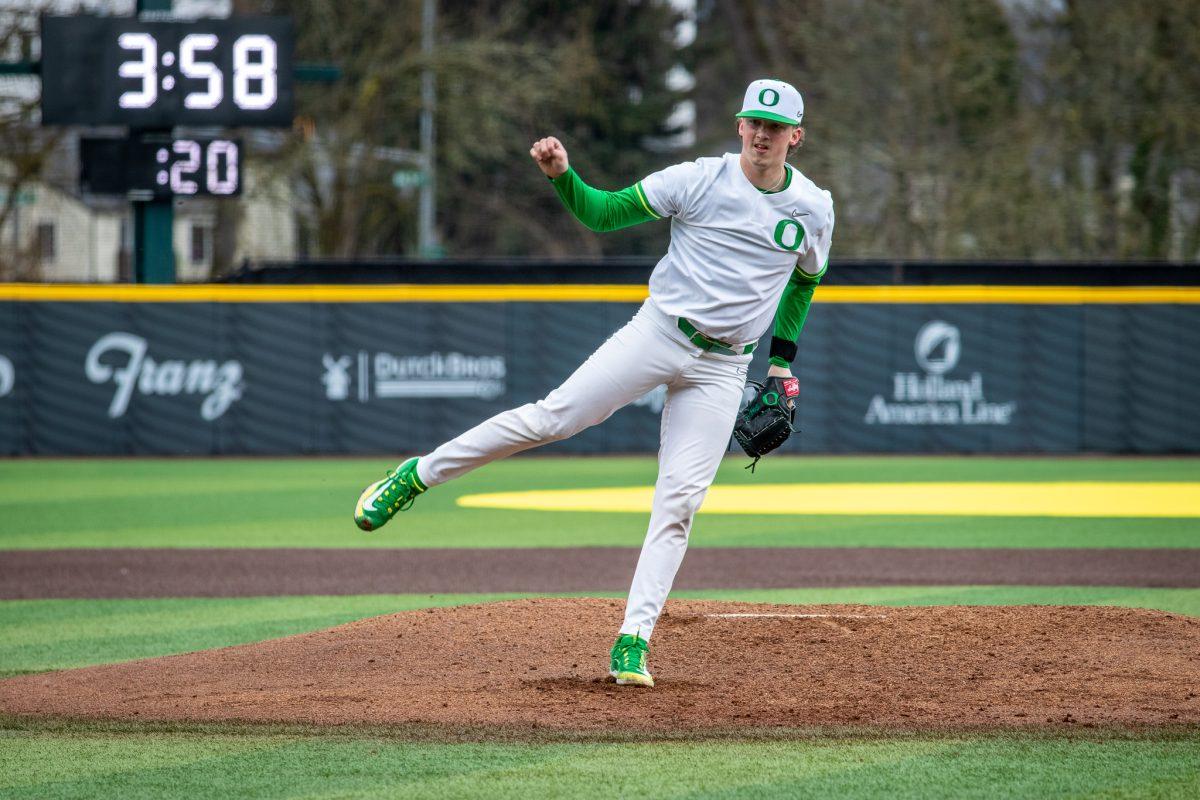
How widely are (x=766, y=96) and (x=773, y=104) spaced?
0.04 m

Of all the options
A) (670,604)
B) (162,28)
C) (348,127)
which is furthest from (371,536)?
(348,127)

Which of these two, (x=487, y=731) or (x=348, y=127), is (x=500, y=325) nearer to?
(x=348, y=127)

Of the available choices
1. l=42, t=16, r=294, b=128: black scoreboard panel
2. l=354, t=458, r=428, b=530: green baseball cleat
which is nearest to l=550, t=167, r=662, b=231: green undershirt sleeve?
l=354, t=458, r=428, b=530: green baseball cleat

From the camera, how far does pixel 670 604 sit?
6.85 m

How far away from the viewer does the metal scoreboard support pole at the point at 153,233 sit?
47.3ft

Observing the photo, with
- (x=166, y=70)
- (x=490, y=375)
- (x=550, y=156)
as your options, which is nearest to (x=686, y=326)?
(x=550, y=156)

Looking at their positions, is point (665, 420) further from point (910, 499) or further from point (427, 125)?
point (427, 125)

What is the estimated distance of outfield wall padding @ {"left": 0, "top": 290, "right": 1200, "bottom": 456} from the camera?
16.5 m

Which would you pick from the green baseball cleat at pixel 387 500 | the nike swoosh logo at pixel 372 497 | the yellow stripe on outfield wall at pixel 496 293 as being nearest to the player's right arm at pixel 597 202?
the green baseball cleat at pixel 387 500

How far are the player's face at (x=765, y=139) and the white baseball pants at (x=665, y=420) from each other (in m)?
0.60

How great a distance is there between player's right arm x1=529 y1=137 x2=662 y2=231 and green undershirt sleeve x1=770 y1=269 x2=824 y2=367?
698 millimetres

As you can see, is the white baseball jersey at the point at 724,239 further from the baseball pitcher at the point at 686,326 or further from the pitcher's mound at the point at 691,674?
the pitcher's mound at the point at 691,674

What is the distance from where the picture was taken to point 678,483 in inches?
196

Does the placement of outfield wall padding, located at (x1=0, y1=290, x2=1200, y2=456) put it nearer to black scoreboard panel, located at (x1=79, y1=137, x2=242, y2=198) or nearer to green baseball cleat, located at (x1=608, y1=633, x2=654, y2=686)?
black scoreboard panel, located at (x1=79, y1=137, x2=242, y2=198)
